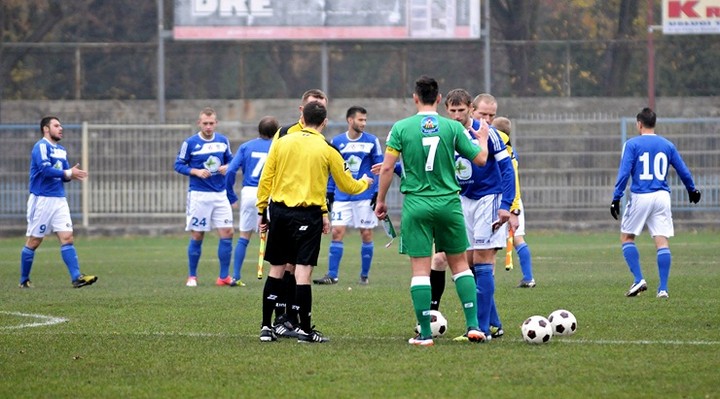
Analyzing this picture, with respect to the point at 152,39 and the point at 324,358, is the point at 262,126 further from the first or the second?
the point at 152,39

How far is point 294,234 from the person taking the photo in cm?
1010

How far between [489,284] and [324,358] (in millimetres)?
1794

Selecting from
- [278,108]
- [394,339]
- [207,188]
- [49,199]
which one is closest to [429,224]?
[394,339]

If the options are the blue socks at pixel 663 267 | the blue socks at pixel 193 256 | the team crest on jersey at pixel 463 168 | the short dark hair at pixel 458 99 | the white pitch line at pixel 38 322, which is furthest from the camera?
the blue socks at pixel 193 256

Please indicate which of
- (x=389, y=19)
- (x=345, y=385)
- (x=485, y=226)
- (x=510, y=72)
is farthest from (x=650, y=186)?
(x=510, y=72)

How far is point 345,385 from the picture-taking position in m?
7.80

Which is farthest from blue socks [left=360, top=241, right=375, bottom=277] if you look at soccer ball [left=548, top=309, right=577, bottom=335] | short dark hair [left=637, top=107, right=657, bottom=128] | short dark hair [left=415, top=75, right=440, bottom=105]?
short dark hair [left=415, top=75, right=440, bottom=105]

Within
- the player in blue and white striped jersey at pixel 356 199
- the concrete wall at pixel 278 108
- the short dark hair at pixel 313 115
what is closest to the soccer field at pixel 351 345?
the player in blue and white striped jersey at pixel 356 199

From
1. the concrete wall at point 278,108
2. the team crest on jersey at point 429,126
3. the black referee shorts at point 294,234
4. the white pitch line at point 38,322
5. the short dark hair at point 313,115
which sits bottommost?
the white pitch line at point 38,322

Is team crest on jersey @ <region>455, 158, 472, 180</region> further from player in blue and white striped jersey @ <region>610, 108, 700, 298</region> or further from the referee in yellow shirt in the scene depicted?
player in blue and white striped jersey @ <region>610, 108, 700, 298</region>

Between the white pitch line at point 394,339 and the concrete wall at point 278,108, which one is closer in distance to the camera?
the white pitch line at point 394,339

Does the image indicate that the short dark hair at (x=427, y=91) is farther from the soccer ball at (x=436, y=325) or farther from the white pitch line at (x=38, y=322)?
the white pitch line at (x=38, y=322)

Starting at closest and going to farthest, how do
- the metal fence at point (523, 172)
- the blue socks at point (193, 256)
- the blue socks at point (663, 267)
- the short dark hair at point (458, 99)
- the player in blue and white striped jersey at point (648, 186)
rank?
the short dark hair at point (458, 99)
the blue socks at point (663, 267)
the player in blue and white striped jersey at point (648, 186)
the blue socks at point (193, 256)
the metal fence at point (523, 172)

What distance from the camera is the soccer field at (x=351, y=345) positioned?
775 centimetres
